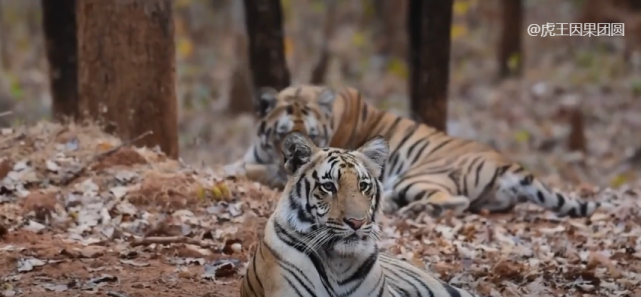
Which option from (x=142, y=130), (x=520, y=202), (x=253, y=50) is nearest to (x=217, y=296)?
(x=142, y=130)

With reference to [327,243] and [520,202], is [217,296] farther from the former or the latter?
[520,202]

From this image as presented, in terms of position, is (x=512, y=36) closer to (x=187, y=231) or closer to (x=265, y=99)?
(x=265, y=99)

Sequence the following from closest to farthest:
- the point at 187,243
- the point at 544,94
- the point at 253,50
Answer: the point at 187,243 < the point at 253,50 < the point at 544,94

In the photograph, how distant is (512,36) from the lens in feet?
58.5

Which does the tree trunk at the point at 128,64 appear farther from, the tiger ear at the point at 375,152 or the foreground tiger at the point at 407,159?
the tiger ear at the point at 375,152

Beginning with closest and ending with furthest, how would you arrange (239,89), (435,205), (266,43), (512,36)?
(435,205) < (266,43) < (239,89) < (512,36)

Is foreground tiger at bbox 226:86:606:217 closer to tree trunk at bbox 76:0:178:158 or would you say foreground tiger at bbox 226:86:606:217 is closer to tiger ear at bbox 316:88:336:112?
tiger ear at bbox 316:88:336:112

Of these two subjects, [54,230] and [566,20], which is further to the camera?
[566,20]

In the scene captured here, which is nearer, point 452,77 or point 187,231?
point 187,231

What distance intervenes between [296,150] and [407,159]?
4244 millimetres

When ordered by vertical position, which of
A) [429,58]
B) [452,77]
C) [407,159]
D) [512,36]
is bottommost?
[452,77]

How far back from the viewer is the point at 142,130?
7.71 metres

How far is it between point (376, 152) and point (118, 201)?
249cm
